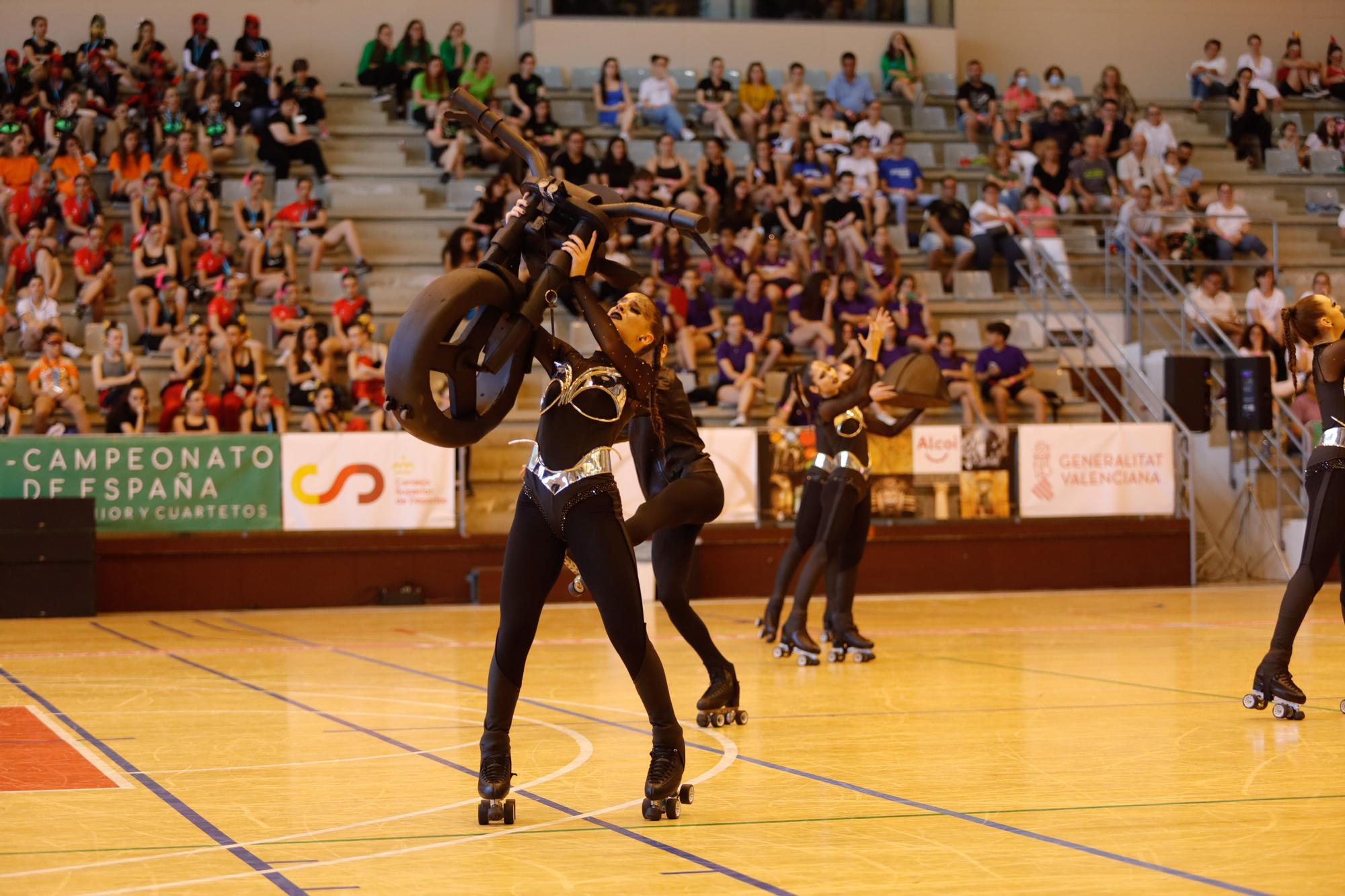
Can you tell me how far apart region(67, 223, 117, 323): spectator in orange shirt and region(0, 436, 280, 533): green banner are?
142 inches

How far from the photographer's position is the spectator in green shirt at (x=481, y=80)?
22703 mm

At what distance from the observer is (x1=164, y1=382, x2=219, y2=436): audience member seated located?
55.1ft

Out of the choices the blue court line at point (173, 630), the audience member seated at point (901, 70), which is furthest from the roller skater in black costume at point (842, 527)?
the audience member seated at point (901, 70)

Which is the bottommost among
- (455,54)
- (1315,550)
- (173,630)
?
(173,630)

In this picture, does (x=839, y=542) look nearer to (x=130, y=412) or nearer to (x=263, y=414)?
(x=263, y=414)

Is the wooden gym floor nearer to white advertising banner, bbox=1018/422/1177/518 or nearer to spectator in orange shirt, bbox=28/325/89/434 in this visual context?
spectator in orange shirt, bbox=28/325/89/434

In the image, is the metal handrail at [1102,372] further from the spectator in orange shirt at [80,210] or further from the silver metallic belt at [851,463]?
the spectator in orange shirt at [80,210]

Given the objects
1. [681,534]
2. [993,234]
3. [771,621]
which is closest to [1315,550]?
[681,534]

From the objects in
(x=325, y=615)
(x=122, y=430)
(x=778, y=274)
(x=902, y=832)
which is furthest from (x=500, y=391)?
(x=778, y=274)

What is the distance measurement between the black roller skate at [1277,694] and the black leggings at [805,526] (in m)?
3.52

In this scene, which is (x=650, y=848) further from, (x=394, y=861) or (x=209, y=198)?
(x=209, y=198)

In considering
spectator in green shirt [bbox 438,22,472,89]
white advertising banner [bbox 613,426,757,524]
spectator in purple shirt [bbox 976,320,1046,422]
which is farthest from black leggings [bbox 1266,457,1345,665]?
spectator in green shirt [bbox 438,22,472,89]

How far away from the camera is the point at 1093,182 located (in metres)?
23.6

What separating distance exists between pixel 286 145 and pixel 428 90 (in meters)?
2.36
